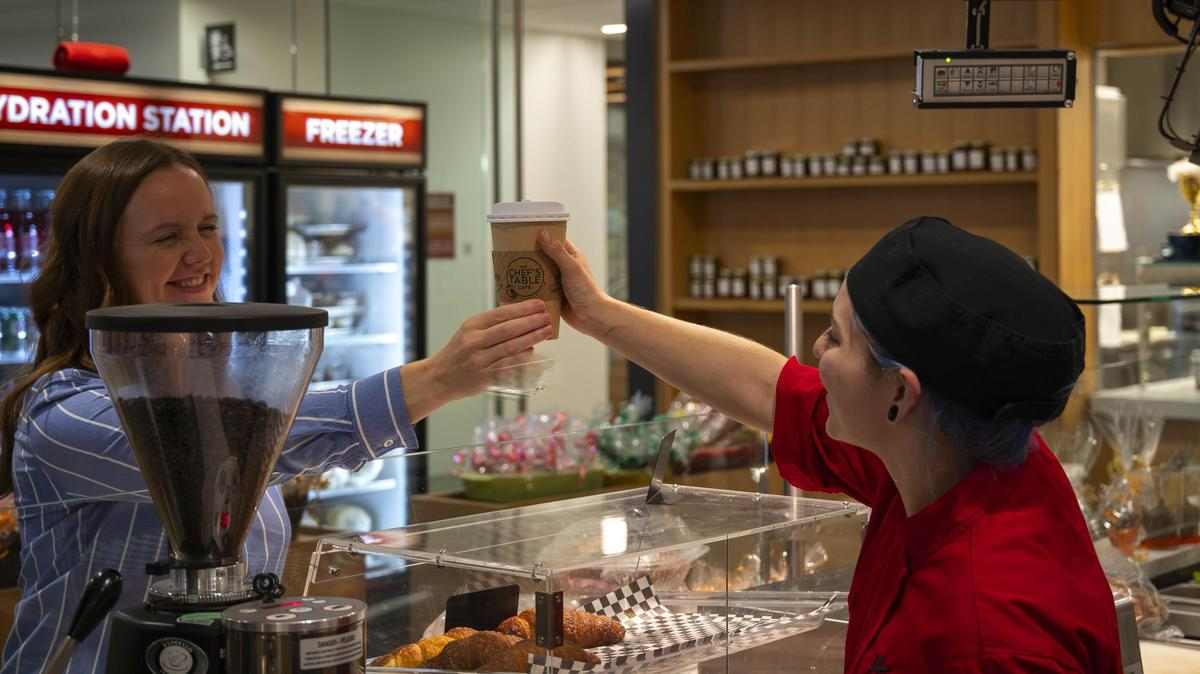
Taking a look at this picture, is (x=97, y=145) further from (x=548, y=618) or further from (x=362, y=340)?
(x=548, y=618)

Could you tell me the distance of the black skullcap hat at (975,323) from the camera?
137cm

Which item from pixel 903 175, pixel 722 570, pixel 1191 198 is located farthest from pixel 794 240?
pixel 722 570

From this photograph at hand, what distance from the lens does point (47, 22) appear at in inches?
271

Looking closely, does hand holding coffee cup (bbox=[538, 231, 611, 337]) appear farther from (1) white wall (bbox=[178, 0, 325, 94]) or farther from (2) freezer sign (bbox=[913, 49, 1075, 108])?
(1) white wall (bbox=[178, 0, 325, 94])

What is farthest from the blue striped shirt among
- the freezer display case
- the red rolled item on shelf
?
the freezer display case

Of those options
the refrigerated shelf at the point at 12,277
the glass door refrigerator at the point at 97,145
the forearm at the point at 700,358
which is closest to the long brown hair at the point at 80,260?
the forearm at the point at 700,358

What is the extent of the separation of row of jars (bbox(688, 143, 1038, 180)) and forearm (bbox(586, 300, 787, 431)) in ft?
14.1

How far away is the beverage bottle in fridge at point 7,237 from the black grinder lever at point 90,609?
13.4ft

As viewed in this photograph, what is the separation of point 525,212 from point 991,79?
1.25 meters

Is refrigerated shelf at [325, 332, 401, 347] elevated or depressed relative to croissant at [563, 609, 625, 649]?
elevated

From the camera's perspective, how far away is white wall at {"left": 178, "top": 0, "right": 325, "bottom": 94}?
7285mm

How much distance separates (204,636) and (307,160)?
16.0 feet

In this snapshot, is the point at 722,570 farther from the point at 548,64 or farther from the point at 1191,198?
Answer: the point at 548,64

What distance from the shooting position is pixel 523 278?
5.81 ft
